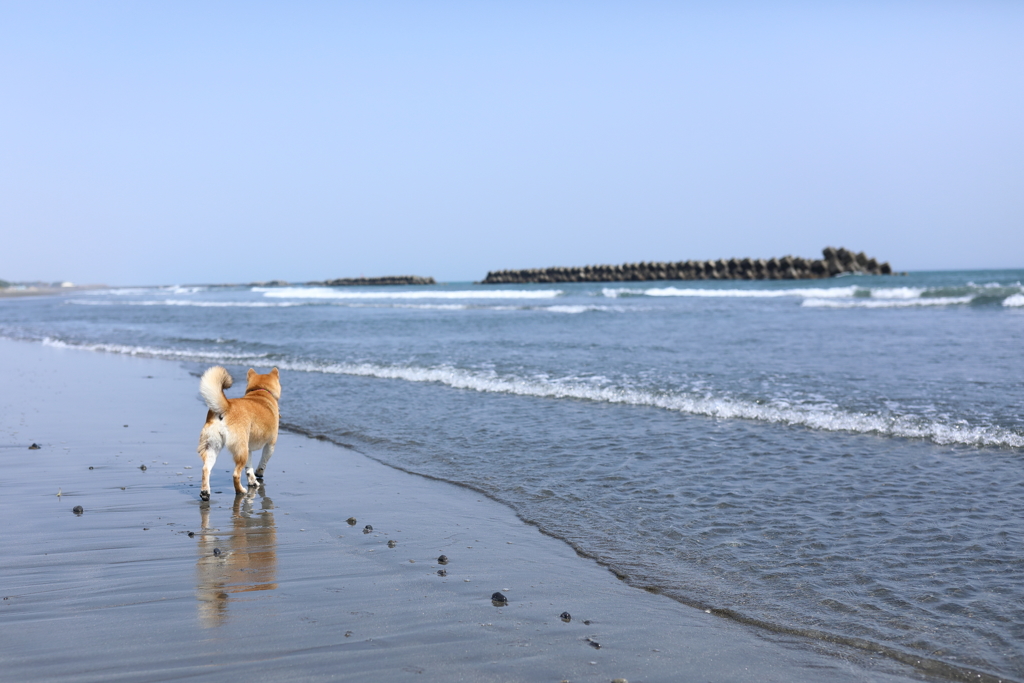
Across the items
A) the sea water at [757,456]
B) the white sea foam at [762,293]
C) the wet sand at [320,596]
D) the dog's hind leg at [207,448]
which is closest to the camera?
the wet sand at [320,596]

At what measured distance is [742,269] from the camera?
69.9 metres

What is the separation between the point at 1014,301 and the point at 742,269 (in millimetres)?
42195

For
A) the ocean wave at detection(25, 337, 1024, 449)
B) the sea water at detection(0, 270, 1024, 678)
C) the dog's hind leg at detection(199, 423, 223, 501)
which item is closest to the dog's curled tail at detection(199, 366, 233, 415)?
the dog's hind leg at detection(199, 423, 223, 501)

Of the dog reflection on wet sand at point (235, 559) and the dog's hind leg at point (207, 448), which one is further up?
the dog's hind leg at point (207, 448)

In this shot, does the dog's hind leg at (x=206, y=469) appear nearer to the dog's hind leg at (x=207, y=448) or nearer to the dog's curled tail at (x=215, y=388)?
Answer: the dog's hind leg at (x=207, y=448)

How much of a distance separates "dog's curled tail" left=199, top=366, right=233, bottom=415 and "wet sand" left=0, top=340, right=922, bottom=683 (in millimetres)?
750

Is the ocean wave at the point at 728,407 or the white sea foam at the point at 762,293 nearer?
the ocean wave at the point at 728,407

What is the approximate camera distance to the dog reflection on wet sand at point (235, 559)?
3426 millimetres

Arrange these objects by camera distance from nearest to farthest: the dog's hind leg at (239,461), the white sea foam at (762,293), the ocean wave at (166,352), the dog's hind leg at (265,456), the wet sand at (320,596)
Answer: the wet sand at (320,596)
the dog's hind leg at (239,461)
the dog's hind leg at (265,456)
the ocean wave at (166,352)
the white sea foam at (762,293)

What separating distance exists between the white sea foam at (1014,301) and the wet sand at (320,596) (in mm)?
30145

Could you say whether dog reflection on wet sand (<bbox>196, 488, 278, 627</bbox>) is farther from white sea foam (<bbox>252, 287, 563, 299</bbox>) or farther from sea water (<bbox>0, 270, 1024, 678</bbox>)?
white sea foam (<bbox>252, 287, 563, 299</bbox>)

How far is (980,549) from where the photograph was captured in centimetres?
417

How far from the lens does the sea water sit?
3605 mm

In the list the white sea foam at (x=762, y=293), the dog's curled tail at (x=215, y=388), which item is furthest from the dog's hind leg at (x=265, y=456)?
the white sea foam at (x=762, y=293)
